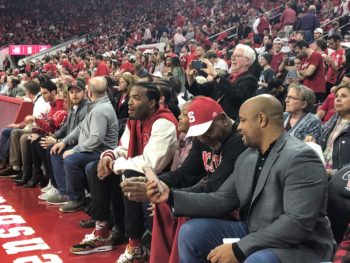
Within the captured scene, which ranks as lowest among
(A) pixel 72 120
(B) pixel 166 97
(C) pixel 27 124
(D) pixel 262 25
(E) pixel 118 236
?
(E) pixel 118 236

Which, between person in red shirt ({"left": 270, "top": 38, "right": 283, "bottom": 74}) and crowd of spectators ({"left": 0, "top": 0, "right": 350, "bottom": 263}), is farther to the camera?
person in red shirt ({"left": 270, "top": 38, "right": 283, "bottom": 74})

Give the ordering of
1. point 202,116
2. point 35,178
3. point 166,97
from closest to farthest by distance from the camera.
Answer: point 202,116, point 166,97, point 35,178

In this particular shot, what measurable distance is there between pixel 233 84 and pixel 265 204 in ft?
6.40

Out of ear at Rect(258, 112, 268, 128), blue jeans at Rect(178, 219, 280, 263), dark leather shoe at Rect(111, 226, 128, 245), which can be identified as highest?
ear at Rect(258, 112, 268, 128)

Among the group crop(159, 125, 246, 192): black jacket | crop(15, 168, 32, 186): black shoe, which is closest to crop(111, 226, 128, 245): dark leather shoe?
crop(159, 125, 246, 192): black jacket

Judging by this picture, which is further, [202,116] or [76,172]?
[76,172]

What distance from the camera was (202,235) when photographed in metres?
2.59

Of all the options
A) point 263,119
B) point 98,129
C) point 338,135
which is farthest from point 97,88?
point 263,119

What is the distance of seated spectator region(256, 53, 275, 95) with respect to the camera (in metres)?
6.01

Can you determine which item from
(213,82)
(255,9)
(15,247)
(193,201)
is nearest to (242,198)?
(193,201)

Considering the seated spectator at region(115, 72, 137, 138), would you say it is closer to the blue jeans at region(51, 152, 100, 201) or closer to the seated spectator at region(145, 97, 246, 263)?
the blue jeans at region(51, 152, 100, 201)

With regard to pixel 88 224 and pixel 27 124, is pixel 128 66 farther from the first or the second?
pixel 88 224

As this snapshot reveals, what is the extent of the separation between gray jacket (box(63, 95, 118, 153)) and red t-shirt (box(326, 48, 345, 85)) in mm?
3143

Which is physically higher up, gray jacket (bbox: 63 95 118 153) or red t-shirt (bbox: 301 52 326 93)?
red t-shirt (bbox: 301 52 326 93)
